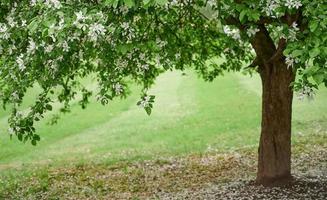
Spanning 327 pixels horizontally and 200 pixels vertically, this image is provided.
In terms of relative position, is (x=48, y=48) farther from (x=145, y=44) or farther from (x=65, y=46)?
(x=145, y=44)

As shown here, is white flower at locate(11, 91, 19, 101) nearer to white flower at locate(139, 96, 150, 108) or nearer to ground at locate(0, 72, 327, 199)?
white flower at locate(139, 96, 150, 108)

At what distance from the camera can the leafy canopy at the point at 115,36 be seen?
628cm

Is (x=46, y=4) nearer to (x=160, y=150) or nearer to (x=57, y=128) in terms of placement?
(x=160, y=150)

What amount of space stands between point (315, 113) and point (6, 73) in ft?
73.4

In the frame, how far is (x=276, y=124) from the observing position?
11.2 m

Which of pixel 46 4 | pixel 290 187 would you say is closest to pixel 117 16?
pixel 46 4

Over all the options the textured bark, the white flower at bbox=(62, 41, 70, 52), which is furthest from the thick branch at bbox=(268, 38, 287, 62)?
the white flower at bbox=(62, 41, 70, 52)

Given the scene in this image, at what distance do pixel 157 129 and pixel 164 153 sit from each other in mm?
8131

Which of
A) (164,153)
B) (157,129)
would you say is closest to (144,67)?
(164,153)

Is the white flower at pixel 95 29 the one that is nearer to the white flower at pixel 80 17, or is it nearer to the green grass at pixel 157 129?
the white flower at pixel 80 17

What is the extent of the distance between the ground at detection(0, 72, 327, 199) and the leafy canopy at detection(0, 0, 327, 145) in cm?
132

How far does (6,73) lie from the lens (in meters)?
8.65

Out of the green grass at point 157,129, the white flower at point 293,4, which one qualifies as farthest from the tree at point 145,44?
the green grass at point 157,129

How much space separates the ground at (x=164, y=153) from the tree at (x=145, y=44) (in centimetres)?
110
